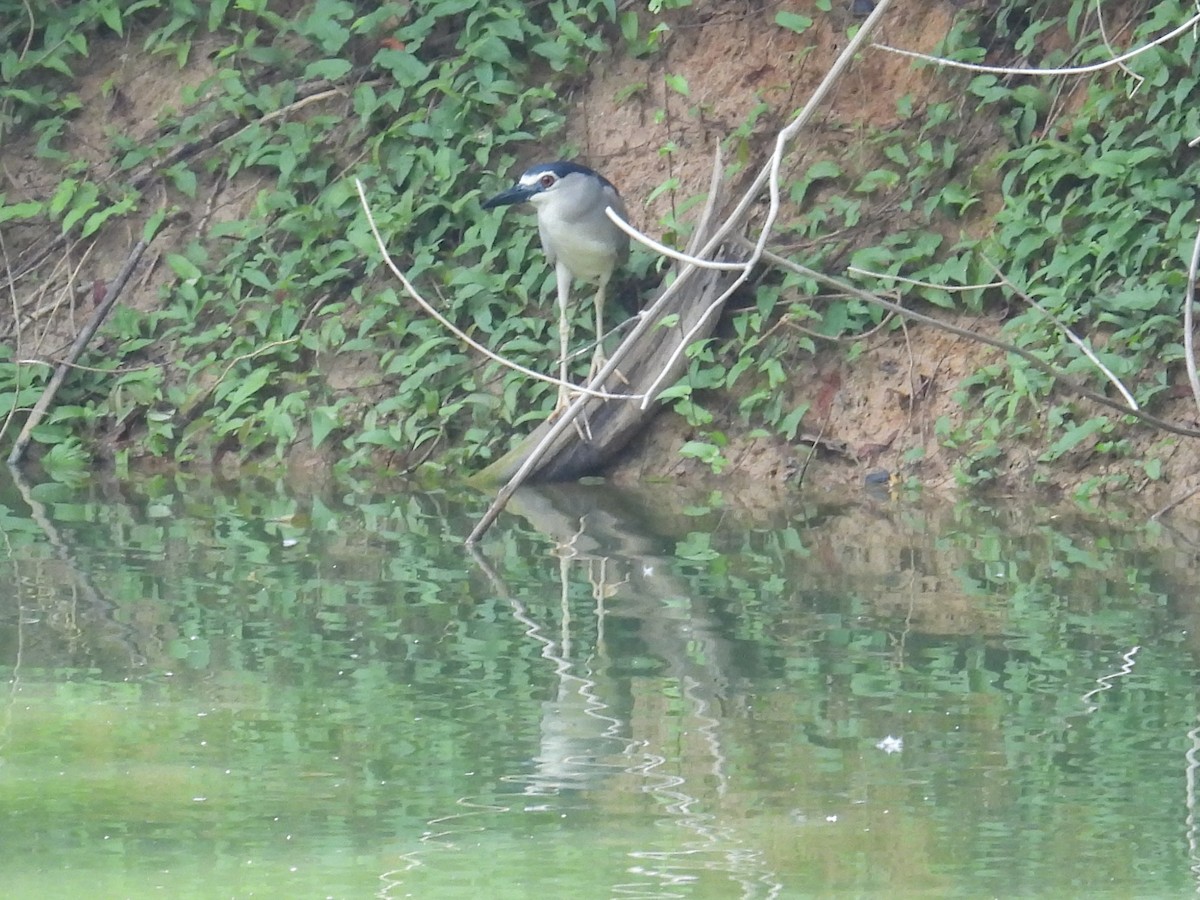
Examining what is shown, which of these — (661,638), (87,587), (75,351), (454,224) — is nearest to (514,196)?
(454,224)

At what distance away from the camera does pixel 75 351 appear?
9336mm

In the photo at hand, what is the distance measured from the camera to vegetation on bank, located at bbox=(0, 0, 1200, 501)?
8336mm

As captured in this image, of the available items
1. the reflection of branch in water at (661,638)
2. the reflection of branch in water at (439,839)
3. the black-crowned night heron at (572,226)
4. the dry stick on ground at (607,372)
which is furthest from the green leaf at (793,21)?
the reflection of branch in water at (439,839)

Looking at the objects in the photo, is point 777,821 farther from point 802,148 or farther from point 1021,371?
point 802,148

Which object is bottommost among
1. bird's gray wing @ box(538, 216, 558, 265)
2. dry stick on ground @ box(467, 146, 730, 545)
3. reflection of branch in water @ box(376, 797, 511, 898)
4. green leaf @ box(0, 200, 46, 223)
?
reflection of branch in water @ box(376, 797, 511, 898)

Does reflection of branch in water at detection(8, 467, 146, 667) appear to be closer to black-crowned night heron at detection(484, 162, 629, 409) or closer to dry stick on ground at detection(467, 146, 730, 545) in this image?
dry stick on ground at detection(467, 146, 730, 545)

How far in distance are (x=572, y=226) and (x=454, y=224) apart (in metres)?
1.27

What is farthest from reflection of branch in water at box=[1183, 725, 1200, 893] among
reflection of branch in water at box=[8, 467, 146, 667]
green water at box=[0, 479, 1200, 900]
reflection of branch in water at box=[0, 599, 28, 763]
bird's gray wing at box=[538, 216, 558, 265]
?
bird's gray wing at box=[538, 216, 558, 265]

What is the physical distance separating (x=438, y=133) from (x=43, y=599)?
4.68 meters

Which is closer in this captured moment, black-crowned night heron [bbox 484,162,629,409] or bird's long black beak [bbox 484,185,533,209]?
black-crowned night heron [bbox 484,162,629,409]

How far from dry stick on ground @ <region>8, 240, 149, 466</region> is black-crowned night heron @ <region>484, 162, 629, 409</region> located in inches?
89.2

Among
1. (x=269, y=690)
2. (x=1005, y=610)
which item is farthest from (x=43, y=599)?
(x=1005, y=610)

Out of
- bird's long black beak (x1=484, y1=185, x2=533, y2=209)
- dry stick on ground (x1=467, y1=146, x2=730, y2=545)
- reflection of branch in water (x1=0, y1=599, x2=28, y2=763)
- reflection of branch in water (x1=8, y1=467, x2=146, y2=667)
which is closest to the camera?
reflection of branch in water (x1=0, y1=599, x2=28, y2=763)

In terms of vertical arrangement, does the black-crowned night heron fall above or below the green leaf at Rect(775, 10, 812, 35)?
below
